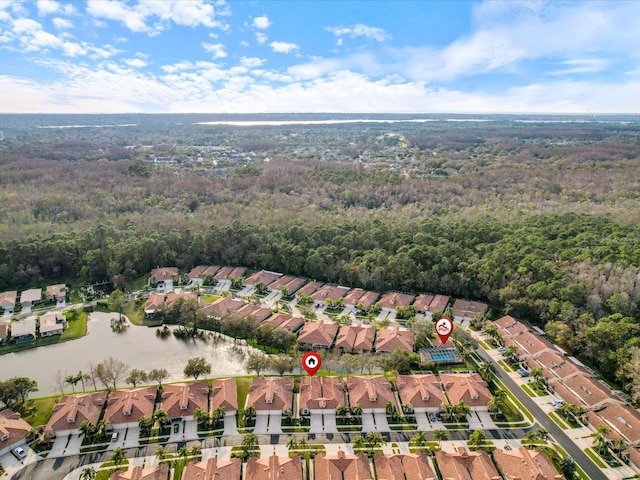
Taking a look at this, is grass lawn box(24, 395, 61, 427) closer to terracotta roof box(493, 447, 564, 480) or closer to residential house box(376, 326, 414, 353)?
residential house box(376, 326, 414, 353)

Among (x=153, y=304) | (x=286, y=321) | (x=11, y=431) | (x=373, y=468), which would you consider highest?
(x=11, y=431)

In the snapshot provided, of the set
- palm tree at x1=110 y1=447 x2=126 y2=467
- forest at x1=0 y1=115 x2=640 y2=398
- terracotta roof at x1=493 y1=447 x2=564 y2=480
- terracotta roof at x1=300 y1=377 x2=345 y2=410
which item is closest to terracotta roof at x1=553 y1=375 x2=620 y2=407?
forest at x1=0 y1=115 x2=640 y2=398

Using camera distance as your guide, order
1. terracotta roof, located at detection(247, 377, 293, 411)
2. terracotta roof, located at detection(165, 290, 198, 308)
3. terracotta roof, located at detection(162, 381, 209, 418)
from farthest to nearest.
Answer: terracotta roof, located at detection(165, 290, 198, 308), terracotta roof, located at detection(247, 377, 293, 411), terracotta roof, located at detection(162, 381, 209, 418)

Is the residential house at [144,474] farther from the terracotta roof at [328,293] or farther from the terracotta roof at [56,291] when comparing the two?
the terracotta roof at [56,291]

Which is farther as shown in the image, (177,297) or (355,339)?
(177,297)

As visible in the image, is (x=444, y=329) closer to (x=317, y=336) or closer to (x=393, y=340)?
(x=393, y=340)

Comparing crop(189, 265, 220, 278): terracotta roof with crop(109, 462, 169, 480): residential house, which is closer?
crop(109, 462, 169, 480): residential house

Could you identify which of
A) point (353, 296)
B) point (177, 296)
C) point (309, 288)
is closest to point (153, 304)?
point (177, 296)

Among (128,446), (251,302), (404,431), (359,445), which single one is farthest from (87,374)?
(404,431)
